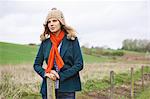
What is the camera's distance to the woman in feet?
14.2

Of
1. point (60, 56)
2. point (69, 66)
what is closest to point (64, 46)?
point (60, 56)

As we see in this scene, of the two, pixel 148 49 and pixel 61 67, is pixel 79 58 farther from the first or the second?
pixel 148 49

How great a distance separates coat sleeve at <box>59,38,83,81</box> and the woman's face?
0.86ft

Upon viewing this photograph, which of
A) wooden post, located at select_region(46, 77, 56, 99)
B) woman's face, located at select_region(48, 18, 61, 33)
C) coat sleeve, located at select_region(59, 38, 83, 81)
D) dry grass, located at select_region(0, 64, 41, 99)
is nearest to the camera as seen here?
wooden post, located at select_region(46, 77, 56, 99)

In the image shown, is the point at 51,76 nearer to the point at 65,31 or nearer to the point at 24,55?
the point at 65,31

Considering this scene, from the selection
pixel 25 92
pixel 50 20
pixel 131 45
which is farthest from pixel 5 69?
pixel 131 45

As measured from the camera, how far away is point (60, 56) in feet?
14.3

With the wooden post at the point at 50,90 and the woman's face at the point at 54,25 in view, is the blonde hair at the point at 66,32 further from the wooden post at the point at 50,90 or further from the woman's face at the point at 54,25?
the wooden post at the point at 50,90

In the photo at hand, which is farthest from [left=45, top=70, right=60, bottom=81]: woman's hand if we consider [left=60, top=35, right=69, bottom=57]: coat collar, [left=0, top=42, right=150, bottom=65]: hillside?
[left=0, top=42, right=150, bottom=65]: hillside

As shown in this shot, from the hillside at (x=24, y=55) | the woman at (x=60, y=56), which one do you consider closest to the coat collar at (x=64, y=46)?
the woman at (x=60, y=56)

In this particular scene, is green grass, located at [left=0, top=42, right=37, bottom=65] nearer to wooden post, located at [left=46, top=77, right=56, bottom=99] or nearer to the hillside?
the hillside

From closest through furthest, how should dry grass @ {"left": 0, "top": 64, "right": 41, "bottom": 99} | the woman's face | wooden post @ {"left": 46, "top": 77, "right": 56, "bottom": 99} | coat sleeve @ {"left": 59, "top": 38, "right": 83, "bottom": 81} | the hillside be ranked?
wooden post @ {"left": 46, "top": 77, "right": 56, "bottom": 99} → coat sleeve @ {"left": 59, "top": 38, "right": 83, "bottom": 81} → the woman's face → dry grass @ {"left": 0, "top": 64, "right": 41, "bottom": 99} → the hillside

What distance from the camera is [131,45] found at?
8750 cm

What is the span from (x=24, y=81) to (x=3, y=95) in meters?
3.23
